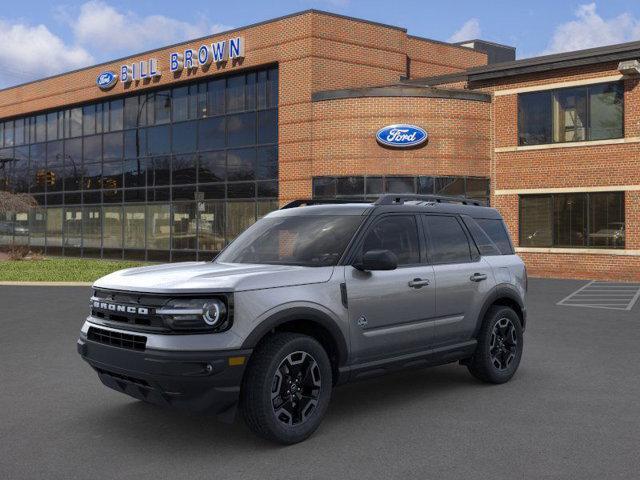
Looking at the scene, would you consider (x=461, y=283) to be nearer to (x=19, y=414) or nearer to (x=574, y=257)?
(x=19, y=414)

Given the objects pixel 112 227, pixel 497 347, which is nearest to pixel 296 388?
pixel 497 347

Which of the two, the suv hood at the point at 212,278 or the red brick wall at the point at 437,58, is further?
the red brick wall at the point at 437,58

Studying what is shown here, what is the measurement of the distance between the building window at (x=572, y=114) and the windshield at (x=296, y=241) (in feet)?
60.6

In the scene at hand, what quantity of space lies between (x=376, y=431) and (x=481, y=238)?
8.99 feet

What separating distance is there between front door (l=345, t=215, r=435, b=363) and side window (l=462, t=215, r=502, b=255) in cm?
96

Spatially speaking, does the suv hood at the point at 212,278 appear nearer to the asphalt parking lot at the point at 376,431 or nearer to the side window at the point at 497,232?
the asphalt parking lot at the point at 376,431

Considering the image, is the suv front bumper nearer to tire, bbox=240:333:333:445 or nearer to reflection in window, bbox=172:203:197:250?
tire, bbox=240:333:333:445

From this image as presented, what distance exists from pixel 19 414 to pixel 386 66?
23186 millimetres

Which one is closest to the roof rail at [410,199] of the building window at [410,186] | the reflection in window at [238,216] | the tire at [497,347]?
the tire at [497,347]

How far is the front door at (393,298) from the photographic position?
227 inches

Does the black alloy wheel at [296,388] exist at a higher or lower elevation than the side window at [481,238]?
lower

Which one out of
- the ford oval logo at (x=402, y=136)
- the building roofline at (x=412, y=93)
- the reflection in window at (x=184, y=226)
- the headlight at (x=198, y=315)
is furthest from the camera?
the reflection in window at (x=184, y=226)

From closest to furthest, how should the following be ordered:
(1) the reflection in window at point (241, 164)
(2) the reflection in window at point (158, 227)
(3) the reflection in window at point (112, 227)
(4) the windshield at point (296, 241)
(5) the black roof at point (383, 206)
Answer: (4) the windshield at point (296, 241) < (5) the black roof at point (383, 206) < (1) the reflection in window at point (241, 164) < (2) the reflection in window at point (158, 227) < (3) the reflection in window at point (112, 227)

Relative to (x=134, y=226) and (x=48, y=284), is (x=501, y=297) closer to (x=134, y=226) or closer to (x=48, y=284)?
(x=48, y=284)
